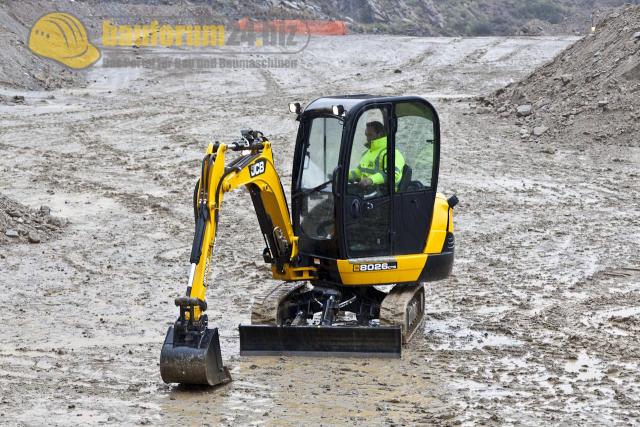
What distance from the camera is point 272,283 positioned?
40.3 feet

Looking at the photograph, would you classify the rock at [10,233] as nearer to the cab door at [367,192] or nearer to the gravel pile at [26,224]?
the gravel pile at [26,224]

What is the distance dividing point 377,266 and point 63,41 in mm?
29264

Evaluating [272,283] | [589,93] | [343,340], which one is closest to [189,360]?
Answer: [343,340]

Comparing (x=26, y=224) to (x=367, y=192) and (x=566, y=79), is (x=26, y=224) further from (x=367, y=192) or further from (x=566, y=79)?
(x=566, y=79)

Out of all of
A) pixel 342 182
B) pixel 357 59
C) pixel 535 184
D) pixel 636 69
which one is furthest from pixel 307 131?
pixel 357 59

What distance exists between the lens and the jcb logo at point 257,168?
869cm

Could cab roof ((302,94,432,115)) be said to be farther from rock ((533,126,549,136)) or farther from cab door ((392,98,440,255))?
rock ((533,126,549,136))

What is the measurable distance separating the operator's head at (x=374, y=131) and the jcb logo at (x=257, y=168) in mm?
991

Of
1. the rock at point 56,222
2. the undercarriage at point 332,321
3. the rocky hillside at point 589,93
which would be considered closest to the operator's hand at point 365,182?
the undercarriage at point 332,321

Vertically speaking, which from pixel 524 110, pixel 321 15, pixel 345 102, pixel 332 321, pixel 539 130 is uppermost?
pixel 321 15

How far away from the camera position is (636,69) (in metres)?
22.2

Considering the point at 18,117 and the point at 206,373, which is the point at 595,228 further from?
the point at 18,117

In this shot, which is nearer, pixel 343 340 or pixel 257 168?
pixel 257 168

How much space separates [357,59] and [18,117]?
46.6ft
